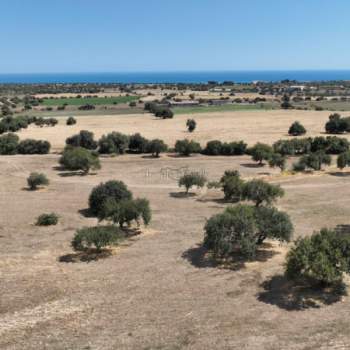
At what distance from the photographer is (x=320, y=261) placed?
23.4 m

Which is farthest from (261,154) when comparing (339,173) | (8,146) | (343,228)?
(8,146)

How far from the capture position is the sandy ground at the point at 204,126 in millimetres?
86938

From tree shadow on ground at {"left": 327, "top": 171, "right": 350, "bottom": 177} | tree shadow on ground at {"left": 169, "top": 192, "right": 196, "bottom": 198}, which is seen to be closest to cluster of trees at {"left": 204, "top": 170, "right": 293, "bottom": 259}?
tree shadow on ground at {"left": 169, "top": 192, "right": 196, "bottom": 198}

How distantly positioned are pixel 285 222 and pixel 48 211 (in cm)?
1993

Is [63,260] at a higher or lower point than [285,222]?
lower

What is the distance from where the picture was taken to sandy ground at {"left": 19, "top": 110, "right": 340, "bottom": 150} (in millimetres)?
86938

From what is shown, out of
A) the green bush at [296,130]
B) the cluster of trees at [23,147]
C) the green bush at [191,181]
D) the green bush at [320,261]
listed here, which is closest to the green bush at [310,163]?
the green bush at [191,181]

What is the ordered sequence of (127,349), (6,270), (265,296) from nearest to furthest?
1. (127,349)
2. (265,296)
3. (6,270)

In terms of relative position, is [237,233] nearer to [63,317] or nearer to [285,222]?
[285,222]

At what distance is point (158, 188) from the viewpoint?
49188mm

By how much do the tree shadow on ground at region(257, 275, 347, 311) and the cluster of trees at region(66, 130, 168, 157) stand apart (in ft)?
152

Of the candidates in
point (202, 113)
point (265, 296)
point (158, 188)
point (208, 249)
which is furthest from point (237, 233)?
point (202, 113)

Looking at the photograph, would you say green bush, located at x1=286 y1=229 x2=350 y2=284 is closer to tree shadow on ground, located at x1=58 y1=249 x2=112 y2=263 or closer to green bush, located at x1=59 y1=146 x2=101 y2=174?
tree shadow on ground, located at x1=58 y1=249 x2=112 y2=263

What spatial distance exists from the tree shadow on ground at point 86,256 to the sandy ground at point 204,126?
161ft
